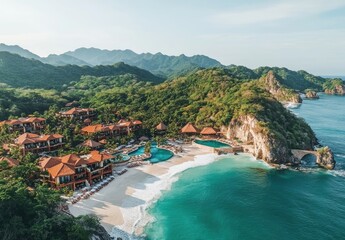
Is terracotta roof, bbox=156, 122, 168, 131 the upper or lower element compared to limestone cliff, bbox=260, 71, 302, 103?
lower

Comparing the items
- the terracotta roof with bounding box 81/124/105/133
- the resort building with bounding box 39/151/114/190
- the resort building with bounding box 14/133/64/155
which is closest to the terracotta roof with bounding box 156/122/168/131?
the terracotta roof with bounding box 81/124/105/133

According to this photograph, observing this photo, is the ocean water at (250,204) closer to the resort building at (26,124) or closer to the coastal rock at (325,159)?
the coastal rock at (325,159)

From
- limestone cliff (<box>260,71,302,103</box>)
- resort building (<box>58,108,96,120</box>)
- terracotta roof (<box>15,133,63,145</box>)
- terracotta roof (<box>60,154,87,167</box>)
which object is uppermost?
limestone cliff (<box>260,71,302,103</box>)

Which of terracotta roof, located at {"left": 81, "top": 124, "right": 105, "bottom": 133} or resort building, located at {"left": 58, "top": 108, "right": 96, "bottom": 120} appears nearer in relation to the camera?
terracotta roof, located at {"left": 81, "top": 124, "right": 105, "bottom": 133}

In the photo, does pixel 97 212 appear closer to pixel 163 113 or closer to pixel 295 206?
pixel 295 206

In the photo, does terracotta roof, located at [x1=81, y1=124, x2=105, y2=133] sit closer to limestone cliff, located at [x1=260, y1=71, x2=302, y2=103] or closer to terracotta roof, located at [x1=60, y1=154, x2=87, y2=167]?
terracotta roof, located at [x1=60, y1=154, x2=87, y2=167]

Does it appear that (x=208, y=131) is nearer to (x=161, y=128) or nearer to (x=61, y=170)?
(x=161, y=128)

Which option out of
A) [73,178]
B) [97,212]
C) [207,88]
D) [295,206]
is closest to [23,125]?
[73,178]
